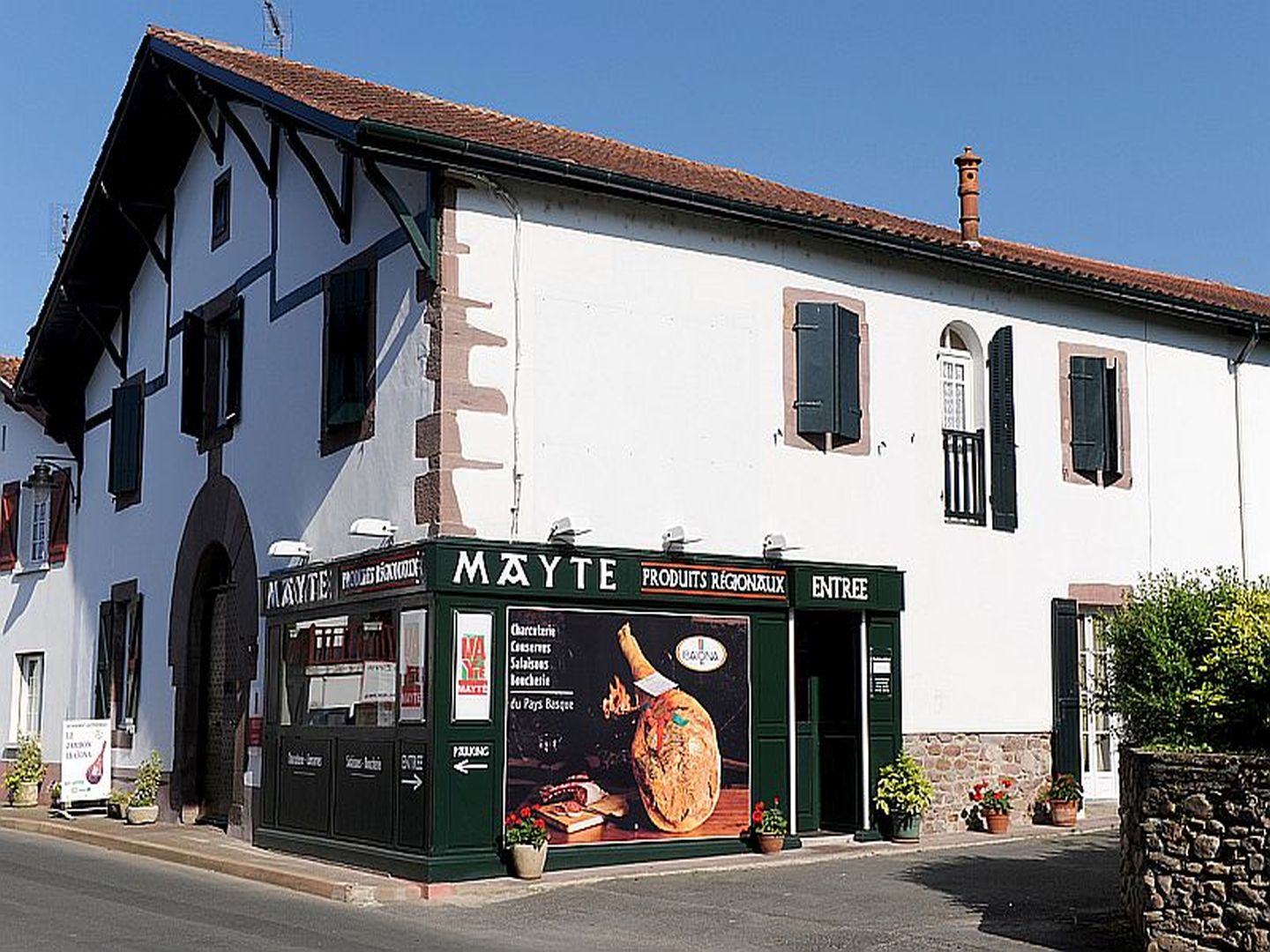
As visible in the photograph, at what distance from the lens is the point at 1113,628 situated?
37.8 ft

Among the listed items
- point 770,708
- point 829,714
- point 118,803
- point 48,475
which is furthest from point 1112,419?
point 48,475

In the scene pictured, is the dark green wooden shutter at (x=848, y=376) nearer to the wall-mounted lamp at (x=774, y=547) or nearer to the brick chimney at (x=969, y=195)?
the wall-mounted lamp at (x=774, y=547)

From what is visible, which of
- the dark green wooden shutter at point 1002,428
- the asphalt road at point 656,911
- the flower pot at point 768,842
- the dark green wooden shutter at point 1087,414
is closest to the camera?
the asphalt road at point 656,911

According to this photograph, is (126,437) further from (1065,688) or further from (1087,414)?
(1065,688)

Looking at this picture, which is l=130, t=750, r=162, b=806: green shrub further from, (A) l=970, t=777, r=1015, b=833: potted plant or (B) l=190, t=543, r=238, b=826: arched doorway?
(A) l=970, t=777, r=1015, b=833: potted plant

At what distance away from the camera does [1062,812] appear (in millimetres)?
16516

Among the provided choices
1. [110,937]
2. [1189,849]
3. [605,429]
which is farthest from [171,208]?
[1189,849]

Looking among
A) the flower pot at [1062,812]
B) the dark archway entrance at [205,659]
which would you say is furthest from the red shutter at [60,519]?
the flower pot at [1062,812]

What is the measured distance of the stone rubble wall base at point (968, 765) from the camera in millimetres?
16047

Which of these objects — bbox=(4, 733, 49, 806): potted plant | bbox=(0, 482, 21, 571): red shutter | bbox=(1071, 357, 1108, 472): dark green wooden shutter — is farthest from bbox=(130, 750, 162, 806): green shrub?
bbox=(1071, 357, 1108, 472): dark green wooden shutter

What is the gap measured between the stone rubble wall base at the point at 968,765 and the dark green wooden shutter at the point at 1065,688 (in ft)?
0.61

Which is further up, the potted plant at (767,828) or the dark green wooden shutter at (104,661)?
the dark green wooden shutter at (104,661)

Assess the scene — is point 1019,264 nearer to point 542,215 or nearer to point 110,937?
point 542,215

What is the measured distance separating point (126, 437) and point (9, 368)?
17.6 ft
